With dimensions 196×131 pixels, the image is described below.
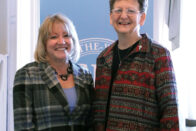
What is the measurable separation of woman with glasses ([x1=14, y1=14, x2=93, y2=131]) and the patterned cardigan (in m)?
0.21

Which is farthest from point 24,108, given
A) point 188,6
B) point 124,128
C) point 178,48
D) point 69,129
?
point 188,6

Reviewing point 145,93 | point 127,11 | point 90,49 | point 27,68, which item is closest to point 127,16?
point 127,11

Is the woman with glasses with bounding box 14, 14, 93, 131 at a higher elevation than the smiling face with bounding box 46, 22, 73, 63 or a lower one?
lower

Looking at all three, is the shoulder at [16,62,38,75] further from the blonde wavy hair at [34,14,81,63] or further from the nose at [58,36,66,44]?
the nose at [58,36,66,44]

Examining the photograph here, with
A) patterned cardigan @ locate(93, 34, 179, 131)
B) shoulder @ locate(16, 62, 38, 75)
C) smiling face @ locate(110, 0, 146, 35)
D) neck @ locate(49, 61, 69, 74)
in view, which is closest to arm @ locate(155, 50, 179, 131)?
patterned cardigan @ locate(93, 34, 179, 131)

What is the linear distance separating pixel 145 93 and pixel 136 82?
0.22 feet

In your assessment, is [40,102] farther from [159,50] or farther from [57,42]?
[159,50]

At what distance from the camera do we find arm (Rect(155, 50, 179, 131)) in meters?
1.05

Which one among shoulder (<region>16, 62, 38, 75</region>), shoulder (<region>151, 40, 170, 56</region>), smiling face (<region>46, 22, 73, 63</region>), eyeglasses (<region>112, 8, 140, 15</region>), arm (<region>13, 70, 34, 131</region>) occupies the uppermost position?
eyeglasses (<region>112, 8, 140, 15</region>)

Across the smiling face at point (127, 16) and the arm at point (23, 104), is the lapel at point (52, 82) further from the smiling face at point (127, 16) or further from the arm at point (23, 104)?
the smiling face at point (127, 16)

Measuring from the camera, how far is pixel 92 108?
4.52 feet

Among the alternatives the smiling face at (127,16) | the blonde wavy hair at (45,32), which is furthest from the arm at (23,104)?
the smiling face at (127,16)

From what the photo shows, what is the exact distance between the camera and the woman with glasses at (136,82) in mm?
1088

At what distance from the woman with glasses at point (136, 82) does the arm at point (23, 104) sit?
379 millimetres
